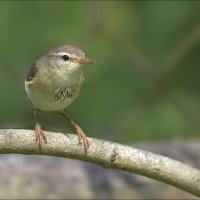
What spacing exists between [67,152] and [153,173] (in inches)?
19.8

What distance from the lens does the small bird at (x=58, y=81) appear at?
3961mm

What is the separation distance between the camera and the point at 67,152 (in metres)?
3.55

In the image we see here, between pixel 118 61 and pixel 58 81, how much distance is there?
11.4 ft

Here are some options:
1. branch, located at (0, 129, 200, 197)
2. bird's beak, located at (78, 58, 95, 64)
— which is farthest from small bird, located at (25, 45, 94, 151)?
branch, located at (0, 129, 200, 197)

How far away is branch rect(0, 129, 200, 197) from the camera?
349 cm

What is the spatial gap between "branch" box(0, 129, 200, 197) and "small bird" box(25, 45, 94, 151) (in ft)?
1.02

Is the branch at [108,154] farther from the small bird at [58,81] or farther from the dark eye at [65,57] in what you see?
the dark eye at [65,57]

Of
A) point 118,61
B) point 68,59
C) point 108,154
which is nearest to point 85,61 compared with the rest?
point 68,59

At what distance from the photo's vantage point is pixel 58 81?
4012 millimetres

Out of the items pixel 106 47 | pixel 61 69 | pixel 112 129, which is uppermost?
pixel 61 69

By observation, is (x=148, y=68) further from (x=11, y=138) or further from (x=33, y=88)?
(x=11, y=138)

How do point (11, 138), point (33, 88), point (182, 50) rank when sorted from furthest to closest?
point (182, 50) → point (33, 88) → point (11, 138)

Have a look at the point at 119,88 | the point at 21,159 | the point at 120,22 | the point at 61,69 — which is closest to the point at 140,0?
the point at 120,22

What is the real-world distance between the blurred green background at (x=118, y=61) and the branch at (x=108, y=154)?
9.66 ft
